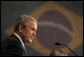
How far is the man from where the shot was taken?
269cm

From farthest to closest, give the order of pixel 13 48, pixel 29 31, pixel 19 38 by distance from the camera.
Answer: pixel 29 31, pixel 19 38, pixel 13 48

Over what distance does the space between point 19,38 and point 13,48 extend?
222mm

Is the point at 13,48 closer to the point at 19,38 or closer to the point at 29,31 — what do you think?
the point at 19,38

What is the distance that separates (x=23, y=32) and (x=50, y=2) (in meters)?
3.65

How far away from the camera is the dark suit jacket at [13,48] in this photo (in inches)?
105

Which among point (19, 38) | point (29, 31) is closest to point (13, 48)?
point (19, 38)

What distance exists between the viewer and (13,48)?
106 inches

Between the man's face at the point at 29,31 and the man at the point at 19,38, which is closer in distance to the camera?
the man at the point at 19,38

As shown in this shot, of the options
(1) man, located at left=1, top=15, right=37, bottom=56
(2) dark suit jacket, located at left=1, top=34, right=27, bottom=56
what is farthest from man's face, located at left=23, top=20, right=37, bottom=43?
(2) dark suit jacket, located at left=1, top=34, right=27, bottom=56

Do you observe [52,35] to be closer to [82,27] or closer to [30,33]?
[82,27]

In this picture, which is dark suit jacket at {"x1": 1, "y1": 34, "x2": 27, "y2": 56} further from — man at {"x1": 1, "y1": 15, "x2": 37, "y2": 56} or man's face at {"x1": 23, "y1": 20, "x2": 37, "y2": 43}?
man's face at {"x1": 23, "y1": 20, "x2": 37, "y2": 43}

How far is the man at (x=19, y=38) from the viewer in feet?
8.84

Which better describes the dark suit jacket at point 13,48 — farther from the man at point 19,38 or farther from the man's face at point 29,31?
the man's face at point 29,31

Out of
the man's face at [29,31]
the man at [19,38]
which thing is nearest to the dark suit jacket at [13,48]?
the man at [19,38]
